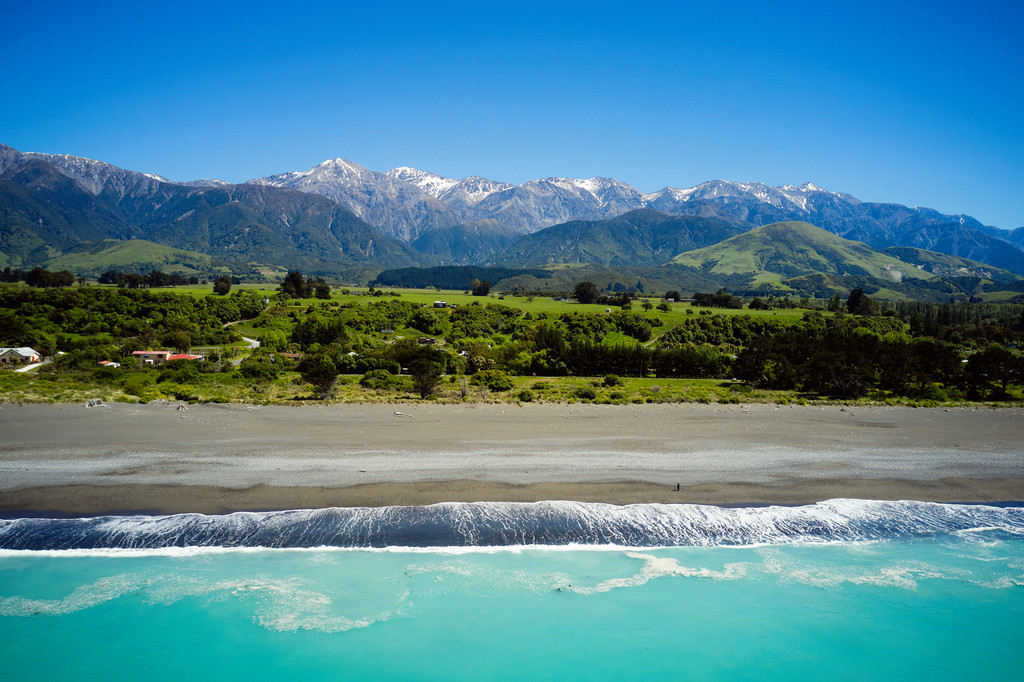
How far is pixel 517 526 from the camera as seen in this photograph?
16594mm

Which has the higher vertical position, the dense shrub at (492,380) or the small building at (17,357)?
the dense shrub at (492,380)

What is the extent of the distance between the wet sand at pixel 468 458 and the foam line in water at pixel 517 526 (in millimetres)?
782

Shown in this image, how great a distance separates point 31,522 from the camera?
16141 millimetres

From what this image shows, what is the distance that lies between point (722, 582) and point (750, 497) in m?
4.96

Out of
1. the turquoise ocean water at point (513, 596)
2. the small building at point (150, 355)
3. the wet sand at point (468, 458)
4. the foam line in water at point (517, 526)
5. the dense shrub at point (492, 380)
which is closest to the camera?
the turquoise ocean water at point (513, 596)

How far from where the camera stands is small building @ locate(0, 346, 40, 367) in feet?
157

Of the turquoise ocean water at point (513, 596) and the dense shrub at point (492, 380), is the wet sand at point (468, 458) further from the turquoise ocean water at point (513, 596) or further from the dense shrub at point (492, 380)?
the dense shrub at point (492, 380)

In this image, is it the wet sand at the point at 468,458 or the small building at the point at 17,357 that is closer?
the wet sand at the point at 468,458

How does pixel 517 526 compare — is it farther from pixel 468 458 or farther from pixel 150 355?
pixel 150 355

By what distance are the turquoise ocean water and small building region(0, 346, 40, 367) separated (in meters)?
42.8

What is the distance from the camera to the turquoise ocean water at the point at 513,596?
1223 centimetres

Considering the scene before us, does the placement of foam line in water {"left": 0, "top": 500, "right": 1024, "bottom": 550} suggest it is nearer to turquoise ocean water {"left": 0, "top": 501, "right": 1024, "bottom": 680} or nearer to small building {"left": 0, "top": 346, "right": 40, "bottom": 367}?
turquoise ocean water {"left": 0, "top": 501, "right": 1024, "bottom": 680}

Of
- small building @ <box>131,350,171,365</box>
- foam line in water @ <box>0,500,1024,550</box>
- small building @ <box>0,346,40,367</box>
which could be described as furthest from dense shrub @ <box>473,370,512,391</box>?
small building @ <box>0,346,40,367</box>

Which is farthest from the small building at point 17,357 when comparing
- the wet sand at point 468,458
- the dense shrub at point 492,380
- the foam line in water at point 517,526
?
the foam line in water at point 517,526
